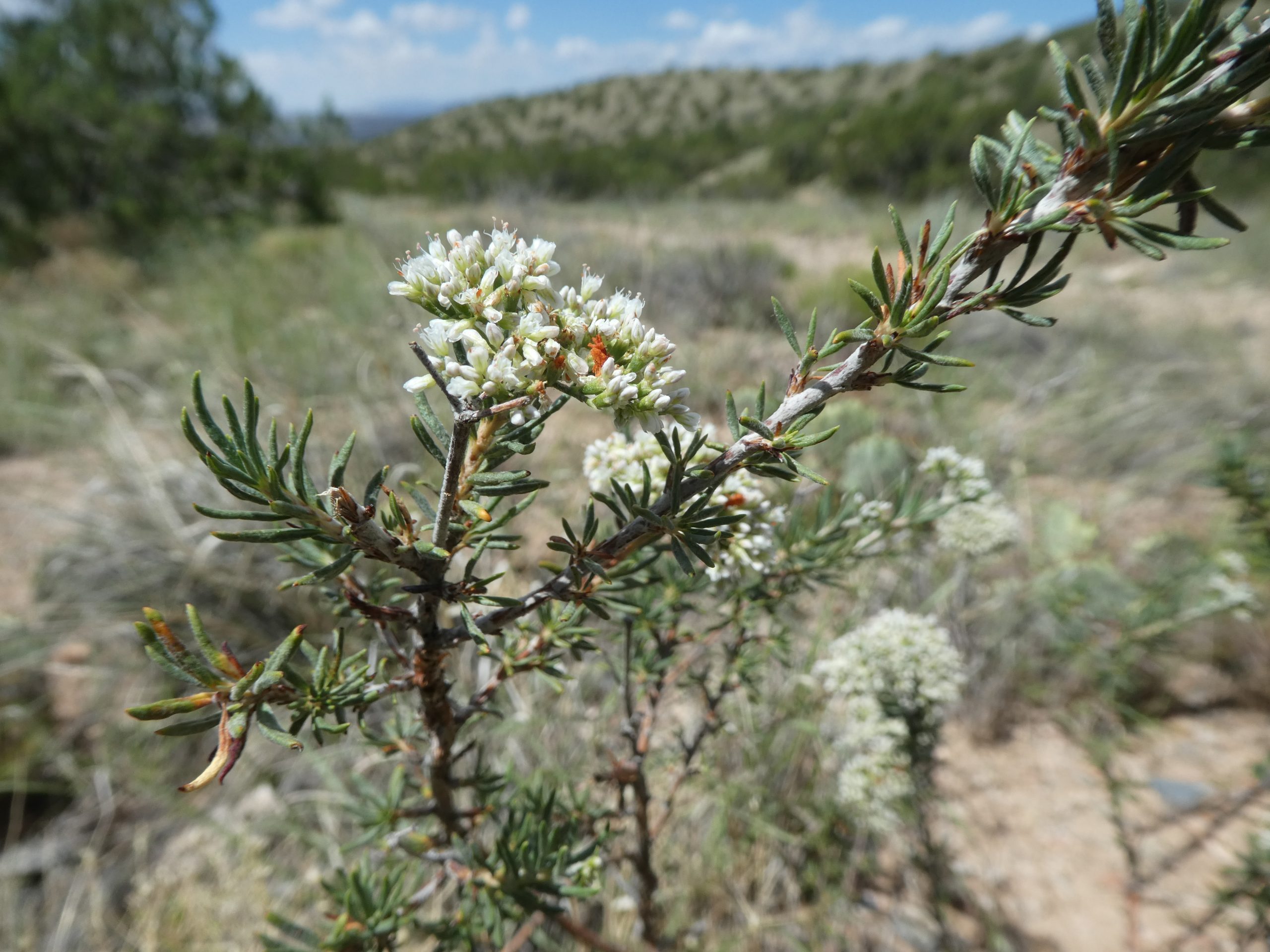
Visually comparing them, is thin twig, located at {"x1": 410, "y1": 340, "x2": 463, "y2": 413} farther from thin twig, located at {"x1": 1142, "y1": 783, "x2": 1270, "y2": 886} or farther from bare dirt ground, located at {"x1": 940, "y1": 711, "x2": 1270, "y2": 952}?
thin twig, located at {"x1": 1142, "y1": 783, "x2": 1270, "y2": 886}

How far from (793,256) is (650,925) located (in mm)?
10367

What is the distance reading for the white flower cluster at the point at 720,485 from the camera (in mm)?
742

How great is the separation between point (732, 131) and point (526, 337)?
30665 millimetres

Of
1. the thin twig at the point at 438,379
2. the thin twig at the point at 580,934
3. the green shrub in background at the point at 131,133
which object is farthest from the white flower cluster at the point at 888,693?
the green shrub in background at the point at 131,133

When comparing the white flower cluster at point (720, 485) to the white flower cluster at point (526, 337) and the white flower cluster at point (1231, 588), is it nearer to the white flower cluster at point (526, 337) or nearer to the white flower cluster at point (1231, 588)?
the white flower cluster at point (526, 337)

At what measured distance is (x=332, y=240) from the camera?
831 centimetres

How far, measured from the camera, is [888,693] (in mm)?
1375

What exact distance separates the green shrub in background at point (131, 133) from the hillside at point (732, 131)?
434 cm

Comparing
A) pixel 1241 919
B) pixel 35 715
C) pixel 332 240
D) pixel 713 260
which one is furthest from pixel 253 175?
pixel 1241 919

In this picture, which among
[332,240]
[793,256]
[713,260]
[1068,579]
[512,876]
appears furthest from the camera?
[793,256]

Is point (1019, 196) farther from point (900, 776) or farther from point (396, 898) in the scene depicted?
point (900, 776)

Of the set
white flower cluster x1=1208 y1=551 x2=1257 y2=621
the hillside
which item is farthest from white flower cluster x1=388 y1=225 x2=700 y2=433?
the hillside

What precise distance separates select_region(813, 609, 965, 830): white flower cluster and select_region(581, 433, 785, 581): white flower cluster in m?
0.72

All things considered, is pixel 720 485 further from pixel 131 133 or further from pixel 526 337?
pixel 131 133
